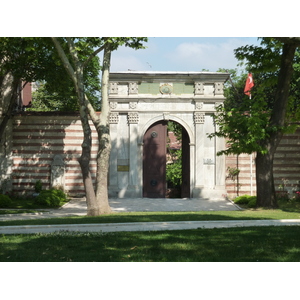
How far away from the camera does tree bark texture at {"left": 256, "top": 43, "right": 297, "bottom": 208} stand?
18.4 meters

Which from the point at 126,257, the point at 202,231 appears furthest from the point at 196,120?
the point at 126,257

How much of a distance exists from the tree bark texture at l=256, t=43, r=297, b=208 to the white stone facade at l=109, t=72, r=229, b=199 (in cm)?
577

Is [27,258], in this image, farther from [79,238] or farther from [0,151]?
[0,151]

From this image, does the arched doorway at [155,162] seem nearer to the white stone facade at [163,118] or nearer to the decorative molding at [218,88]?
the white stone facade at [163,118]

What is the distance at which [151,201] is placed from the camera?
76.0ft

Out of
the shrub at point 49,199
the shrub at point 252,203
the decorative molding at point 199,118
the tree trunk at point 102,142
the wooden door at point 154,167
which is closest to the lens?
the tree trunk at point 102,142

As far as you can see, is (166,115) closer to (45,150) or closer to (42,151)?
(45,150)

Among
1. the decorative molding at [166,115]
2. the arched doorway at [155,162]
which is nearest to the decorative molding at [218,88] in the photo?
the decorative molding at [166,115]

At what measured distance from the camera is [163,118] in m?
24.9

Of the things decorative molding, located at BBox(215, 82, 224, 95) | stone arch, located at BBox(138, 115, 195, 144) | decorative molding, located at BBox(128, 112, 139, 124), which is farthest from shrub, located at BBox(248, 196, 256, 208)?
decorative molding, located at BBox(128, 112, 139, 124)

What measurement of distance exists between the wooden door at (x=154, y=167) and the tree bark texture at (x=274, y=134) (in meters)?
7.37

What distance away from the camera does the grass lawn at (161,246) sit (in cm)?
763

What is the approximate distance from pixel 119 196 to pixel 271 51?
11342mm

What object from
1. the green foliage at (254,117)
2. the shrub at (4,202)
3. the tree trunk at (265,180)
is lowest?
the shrub at (4,202)
